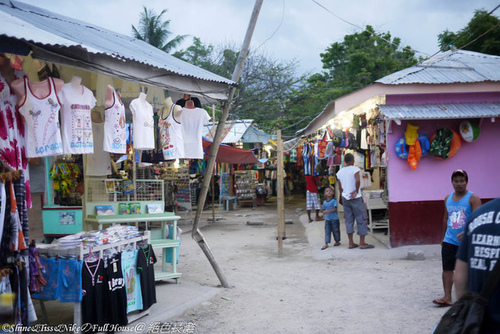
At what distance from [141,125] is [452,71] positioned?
24.5ft

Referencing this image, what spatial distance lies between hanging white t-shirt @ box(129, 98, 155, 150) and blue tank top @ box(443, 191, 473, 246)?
12.3 ft

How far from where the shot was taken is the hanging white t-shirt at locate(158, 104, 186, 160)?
631 cm

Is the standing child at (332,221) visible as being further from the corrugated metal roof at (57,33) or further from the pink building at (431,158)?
the corrugated metal roof at (57,33)

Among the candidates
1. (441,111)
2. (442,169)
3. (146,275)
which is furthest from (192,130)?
(442,169)

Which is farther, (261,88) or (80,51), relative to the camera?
(261,88)

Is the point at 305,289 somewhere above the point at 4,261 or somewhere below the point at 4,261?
below

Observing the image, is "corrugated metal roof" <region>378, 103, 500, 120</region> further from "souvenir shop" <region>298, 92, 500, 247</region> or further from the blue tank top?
the blue tank top

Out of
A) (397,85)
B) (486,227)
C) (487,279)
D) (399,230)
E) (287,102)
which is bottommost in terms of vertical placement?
(399,230)

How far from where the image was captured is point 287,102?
2694 cm

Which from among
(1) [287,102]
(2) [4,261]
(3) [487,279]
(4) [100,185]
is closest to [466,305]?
(3) [487,279]

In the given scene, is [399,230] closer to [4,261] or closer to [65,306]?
[65,306]

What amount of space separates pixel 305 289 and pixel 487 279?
498cm

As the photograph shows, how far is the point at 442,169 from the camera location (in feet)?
31.2

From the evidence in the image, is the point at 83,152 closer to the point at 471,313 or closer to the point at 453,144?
the point at 471,313
